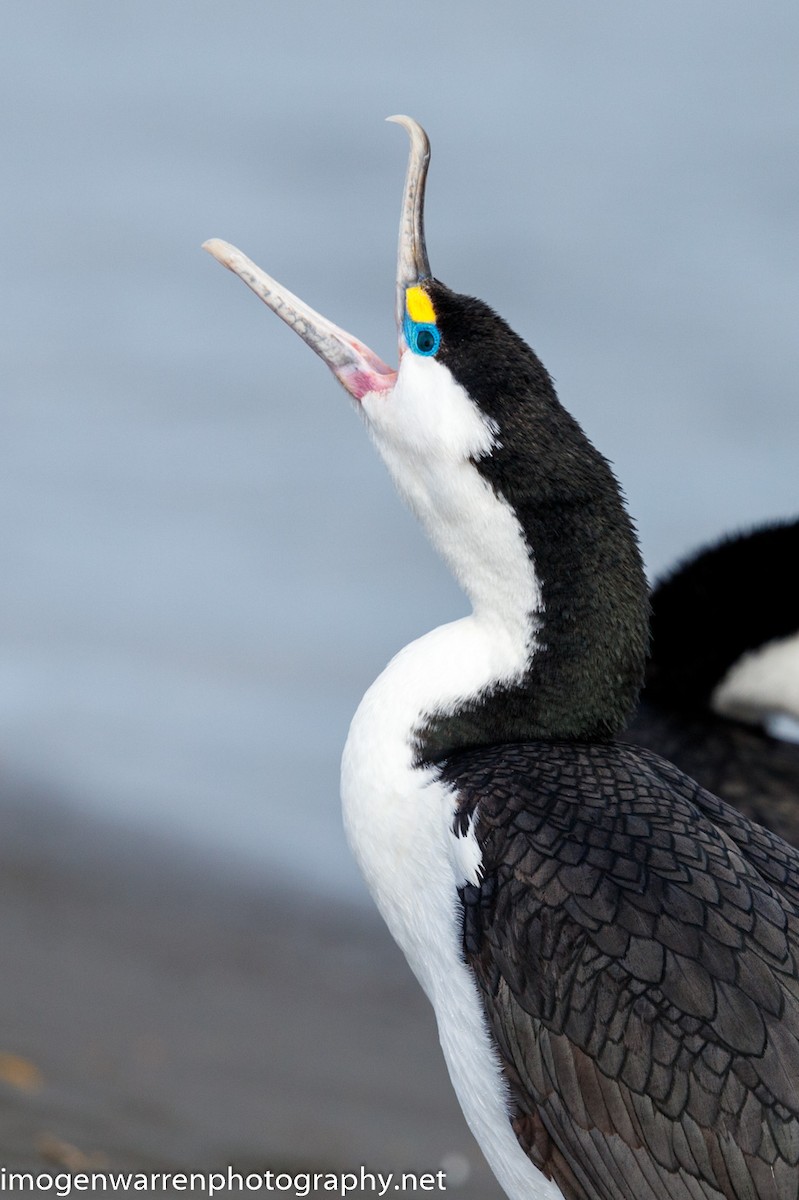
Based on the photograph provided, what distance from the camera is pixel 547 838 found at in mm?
3018

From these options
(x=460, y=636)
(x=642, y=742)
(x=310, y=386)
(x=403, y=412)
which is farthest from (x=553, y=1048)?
(x=310, y=386)

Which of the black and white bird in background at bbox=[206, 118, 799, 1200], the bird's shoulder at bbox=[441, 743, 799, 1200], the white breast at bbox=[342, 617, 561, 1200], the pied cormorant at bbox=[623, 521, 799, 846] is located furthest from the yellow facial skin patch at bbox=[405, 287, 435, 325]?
the pied cormorant at bbox=[623, 521, 799, 846]

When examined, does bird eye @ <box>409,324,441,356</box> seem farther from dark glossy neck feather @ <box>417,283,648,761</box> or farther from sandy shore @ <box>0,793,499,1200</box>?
sandy shore @ <box>0,793,499,1200</box>

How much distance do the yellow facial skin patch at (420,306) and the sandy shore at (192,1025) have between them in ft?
7.30

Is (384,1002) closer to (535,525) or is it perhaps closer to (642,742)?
(642,742)

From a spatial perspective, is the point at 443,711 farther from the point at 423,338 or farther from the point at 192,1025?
the point at 192,1025

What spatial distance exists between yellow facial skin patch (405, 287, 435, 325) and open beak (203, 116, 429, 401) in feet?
0.22

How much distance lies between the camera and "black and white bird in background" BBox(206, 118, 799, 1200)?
288cm

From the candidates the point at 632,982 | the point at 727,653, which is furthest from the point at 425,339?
the point at 727,653

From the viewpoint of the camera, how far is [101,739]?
629 centimetres

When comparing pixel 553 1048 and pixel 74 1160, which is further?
pixel 74 1160

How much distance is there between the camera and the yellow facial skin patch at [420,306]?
3279mm

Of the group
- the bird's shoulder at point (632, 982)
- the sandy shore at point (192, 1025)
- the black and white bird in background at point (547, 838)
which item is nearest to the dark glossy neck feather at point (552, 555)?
the black and white bird in background at point (547, 838)

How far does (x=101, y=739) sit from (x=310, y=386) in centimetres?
257
